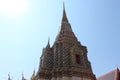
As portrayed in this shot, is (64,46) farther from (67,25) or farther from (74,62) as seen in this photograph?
(67,25)

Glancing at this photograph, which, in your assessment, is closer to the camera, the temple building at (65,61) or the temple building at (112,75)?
the temple building at (65,61)

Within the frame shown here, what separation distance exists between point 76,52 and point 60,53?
147 centimetres

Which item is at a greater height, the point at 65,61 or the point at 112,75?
the point at 112,75

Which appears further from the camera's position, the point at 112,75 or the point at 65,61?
the point at 112,75

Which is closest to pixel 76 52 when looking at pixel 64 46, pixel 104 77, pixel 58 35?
pixel 64 46

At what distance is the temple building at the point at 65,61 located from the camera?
2164cm

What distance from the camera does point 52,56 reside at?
23828 millimetres

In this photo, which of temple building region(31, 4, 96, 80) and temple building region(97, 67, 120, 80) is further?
temple building region(97, 67, 120, 80)

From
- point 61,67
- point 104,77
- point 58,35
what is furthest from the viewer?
point 104,77

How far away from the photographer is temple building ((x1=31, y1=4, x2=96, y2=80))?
21.6m

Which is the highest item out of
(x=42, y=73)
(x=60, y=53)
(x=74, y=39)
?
(x=74, y=39)

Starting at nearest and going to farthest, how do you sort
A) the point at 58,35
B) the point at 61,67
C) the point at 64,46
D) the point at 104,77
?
the point at 61,67, the point at 64,46, the point at 58,35, the point at 104,77

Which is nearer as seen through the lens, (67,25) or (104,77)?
(67,25)

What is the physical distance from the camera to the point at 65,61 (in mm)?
22469
